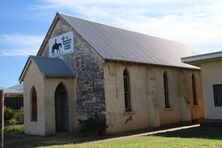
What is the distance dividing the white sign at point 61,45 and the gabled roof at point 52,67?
835 millimetres

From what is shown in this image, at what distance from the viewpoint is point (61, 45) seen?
24.3m

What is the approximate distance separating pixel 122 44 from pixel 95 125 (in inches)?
290

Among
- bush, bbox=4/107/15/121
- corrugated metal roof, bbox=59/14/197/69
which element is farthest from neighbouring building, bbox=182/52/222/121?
bush, bbox=4/107/15/121

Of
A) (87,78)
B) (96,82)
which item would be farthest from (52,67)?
(96,82)

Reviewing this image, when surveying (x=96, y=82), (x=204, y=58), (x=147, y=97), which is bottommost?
(x=147, y=97)

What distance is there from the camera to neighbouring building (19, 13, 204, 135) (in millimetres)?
20859

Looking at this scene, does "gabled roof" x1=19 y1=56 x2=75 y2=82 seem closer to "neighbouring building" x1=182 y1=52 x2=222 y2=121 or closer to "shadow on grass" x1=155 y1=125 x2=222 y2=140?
"shadow on grass" x1=155 y1=125 x2=222 y2=140

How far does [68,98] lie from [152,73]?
6.21m

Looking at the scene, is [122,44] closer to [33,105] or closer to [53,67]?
[53,67]

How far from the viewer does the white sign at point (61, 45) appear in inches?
917

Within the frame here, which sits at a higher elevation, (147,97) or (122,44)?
(122,44)

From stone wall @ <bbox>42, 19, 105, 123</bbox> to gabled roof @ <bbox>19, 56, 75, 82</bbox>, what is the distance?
461 millimetres

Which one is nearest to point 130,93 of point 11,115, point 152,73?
point 152,73

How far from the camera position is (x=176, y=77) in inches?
1054
